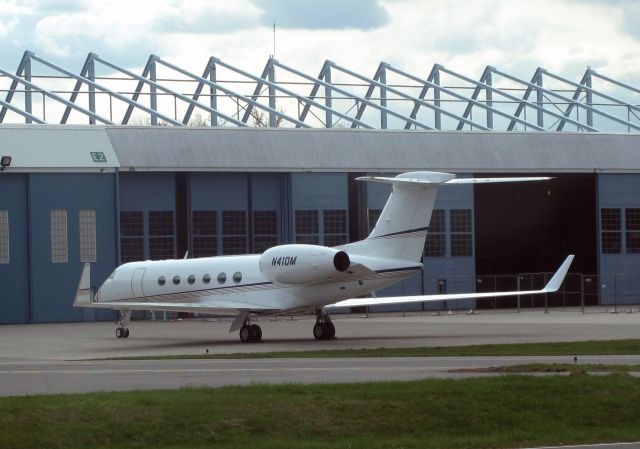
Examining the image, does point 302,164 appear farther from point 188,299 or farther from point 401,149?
point 188,299

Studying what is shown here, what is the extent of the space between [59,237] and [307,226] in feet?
39.9

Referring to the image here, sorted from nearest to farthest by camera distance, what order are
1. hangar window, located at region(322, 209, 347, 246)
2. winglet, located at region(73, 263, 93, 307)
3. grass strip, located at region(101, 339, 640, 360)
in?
grass strip, located at region(101, 339, 640, 360) < winglet, located at region(73, 263, 93, 307) < hangar window, located at region(322, 209, 347, 246)

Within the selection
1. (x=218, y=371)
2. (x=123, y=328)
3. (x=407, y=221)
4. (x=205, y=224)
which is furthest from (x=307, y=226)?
(x=218, y=371)

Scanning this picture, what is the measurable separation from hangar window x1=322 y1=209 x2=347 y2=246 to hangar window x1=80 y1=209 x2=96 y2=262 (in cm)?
1141

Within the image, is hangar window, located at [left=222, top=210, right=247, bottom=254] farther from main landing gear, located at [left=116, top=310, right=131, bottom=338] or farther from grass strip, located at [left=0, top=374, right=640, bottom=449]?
grass strip, located at [left=0, top=374, right=640, bottom=449]

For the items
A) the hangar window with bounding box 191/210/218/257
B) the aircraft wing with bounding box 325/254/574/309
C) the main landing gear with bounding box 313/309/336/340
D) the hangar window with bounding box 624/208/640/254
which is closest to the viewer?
the main landing gear with bounding box 313/309/336/340

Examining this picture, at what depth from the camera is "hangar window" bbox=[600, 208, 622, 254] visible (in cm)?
6594

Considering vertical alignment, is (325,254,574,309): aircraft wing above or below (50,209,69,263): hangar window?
below

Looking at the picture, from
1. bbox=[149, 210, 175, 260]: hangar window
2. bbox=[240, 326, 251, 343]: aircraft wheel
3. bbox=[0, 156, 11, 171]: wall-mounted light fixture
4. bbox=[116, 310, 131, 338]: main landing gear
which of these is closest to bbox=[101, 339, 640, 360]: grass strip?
bbox=[240, 326, 251, 343]: aircraft wheel

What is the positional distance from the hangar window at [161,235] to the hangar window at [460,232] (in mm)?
14391

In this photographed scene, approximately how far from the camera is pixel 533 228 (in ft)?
235

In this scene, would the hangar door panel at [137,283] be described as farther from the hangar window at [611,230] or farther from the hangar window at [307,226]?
the hangar window at [611,230]

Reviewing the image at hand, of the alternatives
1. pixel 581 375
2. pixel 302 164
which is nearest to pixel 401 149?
pixel 302 164

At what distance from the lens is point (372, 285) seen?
131 ft
